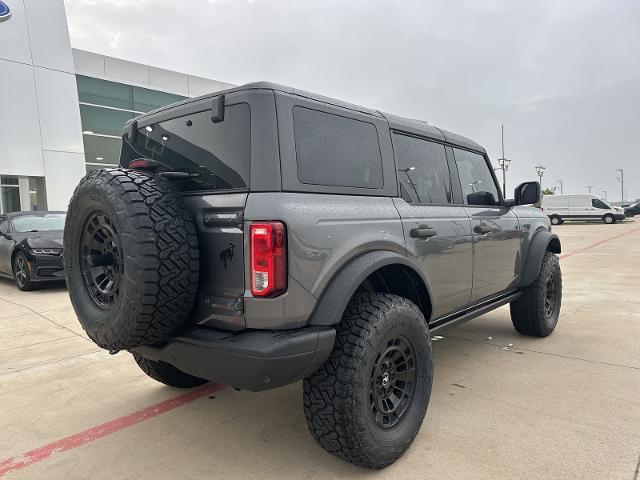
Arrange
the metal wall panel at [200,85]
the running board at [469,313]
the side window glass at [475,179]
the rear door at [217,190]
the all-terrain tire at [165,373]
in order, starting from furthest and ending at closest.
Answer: the metal wall panel at [200,85]
the side window glass at [475,179]
the all-terrain tire at [165,373]
the running board at [469,313]
the rear door at [217,190]

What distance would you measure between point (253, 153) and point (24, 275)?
750cm

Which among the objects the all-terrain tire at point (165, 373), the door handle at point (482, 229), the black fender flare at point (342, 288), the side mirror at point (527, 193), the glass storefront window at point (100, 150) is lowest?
the all-terrain tire at point (165, 373)

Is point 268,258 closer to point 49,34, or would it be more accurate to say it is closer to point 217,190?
point 217,190

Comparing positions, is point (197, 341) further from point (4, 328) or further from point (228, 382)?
point (4, 328)

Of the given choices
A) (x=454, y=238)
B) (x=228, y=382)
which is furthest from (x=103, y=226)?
(x=454, y=238)

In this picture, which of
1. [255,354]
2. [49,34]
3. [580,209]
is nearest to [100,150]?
[49,34]

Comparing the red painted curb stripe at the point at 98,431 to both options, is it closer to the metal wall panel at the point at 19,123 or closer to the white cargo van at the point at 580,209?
the metal wall panel at the point at 19,123

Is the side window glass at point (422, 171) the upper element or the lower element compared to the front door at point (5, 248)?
upper

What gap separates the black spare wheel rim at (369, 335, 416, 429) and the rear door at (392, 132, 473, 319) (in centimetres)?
53

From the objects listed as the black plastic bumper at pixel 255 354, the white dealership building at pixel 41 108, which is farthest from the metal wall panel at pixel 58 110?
the black plastic bumper at pixel 255 354

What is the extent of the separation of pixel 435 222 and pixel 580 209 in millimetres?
31018

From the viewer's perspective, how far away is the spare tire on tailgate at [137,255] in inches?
82.8

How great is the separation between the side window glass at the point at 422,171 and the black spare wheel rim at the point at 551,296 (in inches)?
77.4

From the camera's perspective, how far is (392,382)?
2594 millimetres
